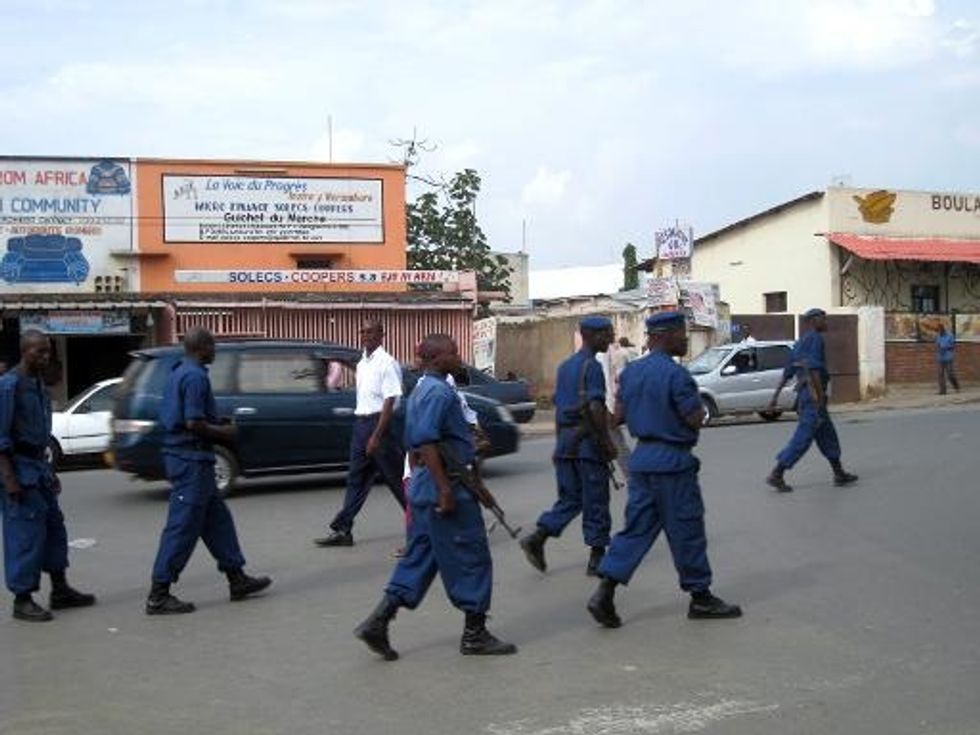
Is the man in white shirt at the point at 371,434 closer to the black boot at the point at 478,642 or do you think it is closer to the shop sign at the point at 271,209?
the black boot at the point at 478,642

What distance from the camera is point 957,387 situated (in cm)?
2767

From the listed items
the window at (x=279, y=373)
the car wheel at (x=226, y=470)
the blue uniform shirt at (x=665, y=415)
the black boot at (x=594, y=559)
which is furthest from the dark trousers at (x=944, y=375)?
the blue uniform shirt at (x=665, y=415)

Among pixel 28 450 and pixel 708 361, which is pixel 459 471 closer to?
pixel 28 450

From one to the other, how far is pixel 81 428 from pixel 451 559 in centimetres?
A: 1217

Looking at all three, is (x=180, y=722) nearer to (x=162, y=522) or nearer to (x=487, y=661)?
(x=487, y=661)

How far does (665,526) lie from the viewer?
21.3 ft

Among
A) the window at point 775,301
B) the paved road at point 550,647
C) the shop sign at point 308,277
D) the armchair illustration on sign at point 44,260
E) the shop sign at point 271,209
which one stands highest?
the shop sign at point 271,209

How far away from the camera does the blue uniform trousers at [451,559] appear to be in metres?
5.84

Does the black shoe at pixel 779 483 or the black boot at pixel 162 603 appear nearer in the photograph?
the black boot at pixel 162 603

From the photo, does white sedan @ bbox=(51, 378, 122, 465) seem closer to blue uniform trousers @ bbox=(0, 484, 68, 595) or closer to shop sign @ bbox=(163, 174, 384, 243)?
shop sign @ bbox=(163, 174, 384, 243)

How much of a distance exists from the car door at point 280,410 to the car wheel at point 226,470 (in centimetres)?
10

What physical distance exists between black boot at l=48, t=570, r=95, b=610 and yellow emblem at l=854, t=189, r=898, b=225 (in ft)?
89.0

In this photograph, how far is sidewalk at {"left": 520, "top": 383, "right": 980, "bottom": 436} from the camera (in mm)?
24578

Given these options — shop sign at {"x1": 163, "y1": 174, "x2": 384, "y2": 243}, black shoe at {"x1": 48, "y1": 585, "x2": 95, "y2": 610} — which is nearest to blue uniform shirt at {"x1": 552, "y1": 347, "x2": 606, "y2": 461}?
black shoe at {"x1": 48, "y1": 585, "x2": 95, "y2": 610}
